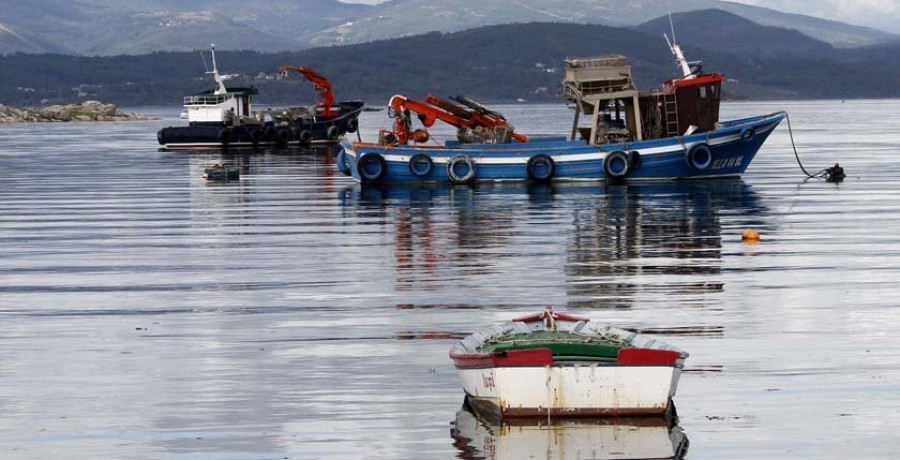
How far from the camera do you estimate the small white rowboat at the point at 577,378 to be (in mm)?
18359

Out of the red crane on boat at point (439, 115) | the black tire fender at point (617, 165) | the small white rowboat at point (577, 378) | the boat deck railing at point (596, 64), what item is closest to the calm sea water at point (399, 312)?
the small white rowboat at point (577, 378)

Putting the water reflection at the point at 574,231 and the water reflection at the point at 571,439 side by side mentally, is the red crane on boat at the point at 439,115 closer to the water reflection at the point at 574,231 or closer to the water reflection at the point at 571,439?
the water reflection at the point at 574,231

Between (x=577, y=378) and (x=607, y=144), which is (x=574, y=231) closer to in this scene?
(x=607, y=144)

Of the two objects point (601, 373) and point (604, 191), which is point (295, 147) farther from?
point (601, 373)

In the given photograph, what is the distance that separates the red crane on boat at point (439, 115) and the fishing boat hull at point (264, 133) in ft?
146

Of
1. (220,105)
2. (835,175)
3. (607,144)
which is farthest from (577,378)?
(220,105)

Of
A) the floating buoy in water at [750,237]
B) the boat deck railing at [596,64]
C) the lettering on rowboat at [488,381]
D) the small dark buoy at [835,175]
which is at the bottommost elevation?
the small dark buoy at [835,175]

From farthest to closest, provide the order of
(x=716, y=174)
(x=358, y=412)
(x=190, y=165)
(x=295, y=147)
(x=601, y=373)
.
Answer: (x=295, y=147) → (x=190, y=165) → (x=716, y=174) → (x=358, y=412) → (x=601, y=373)

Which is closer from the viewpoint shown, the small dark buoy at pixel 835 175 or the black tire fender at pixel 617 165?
the black tire fender at pixel 617 165

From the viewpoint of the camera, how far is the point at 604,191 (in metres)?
59.9

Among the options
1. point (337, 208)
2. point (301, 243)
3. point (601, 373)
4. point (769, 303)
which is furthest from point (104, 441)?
point (337, 208)

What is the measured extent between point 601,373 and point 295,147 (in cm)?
9658

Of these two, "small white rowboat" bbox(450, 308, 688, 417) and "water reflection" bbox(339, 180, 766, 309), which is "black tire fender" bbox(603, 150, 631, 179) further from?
"small white rowboat" bbox(450, 308, 688, 417)

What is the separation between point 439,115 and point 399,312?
37569mm
